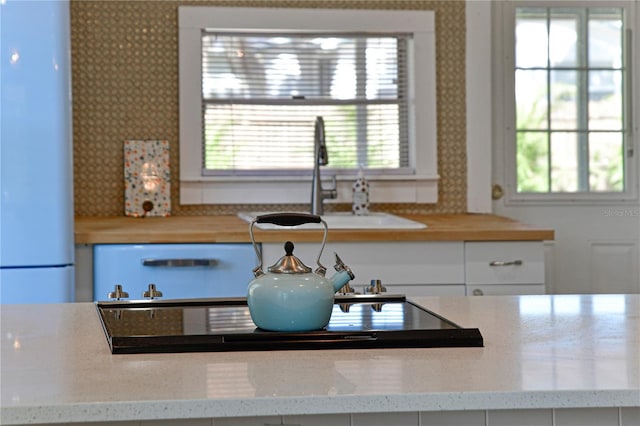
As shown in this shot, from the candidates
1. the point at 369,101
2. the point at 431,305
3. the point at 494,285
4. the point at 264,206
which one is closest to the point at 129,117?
the point at 264,206

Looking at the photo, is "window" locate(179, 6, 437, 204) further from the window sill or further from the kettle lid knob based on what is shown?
the kettle lid knob

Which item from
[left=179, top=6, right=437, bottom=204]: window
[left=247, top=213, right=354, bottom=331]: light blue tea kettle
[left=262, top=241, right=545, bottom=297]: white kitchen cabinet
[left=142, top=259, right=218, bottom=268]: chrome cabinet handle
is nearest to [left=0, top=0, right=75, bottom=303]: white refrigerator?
[left=142, top=259, right=218, bottom=268]: chrome cabinet handle

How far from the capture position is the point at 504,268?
3.31 metres

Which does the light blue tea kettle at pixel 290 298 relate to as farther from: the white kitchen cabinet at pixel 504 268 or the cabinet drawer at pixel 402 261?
the white kitchen cabinet at pixel 504 268

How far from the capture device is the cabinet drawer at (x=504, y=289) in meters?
3.30

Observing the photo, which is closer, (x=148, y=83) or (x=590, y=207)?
(x=148, y=83)

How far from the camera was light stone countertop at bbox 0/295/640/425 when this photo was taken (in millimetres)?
1135

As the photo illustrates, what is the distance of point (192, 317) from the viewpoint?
171cm

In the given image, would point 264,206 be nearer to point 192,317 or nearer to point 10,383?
point 192,317

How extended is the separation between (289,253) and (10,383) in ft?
1.63

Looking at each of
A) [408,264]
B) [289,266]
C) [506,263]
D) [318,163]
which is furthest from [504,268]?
[289,266]

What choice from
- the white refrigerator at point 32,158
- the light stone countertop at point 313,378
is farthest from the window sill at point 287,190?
the light stone countertop at point 313,378

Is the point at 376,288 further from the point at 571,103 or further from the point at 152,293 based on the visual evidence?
the point at 571,103

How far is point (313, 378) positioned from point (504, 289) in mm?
2170
